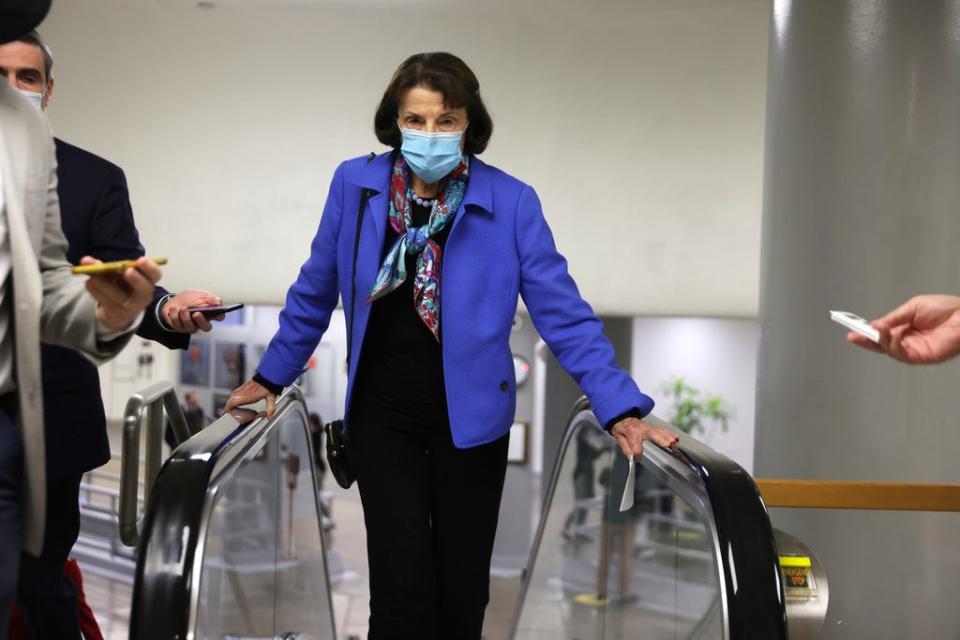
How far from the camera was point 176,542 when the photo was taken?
7.11ft

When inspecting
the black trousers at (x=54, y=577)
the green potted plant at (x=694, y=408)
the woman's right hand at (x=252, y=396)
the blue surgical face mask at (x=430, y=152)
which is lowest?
the green potted plant at (x=694, y=408)

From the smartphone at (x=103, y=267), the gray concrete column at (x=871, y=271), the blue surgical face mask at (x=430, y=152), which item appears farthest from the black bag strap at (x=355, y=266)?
the gray concrete column at (x=871, y=271)

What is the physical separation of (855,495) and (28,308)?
246 cm

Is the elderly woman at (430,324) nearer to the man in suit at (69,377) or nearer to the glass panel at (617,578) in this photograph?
the man in suit at (69,377)

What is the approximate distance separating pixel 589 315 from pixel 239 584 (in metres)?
1.35

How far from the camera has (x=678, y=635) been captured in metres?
3.74

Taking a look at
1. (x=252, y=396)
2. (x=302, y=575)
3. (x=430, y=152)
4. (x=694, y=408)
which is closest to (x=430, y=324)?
(x=430, y=152)

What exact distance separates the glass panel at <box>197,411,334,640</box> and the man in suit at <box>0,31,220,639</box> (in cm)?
39

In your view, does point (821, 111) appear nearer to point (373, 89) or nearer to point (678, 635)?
point (678, 635)

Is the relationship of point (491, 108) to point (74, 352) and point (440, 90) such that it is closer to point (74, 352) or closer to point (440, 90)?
point (440, 90)

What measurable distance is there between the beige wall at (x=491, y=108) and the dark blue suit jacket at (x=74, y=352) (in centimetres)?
402

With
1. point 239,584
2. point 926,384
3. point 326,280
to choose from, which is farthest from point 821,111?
point 239,584

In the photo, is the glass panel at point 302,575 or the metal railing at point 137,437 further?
the glass panel at point 302,575

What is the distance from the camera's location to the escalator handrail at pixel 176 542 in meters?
2.10
